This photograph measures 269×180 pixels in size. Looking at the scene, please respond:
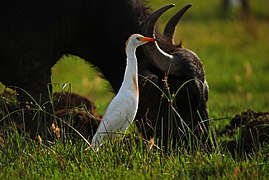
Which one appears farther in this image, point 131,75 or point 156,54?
point 156,54

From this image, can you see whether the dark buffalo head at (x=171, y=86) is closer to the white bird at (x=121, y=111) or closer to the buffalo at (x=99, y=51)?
the buffalo at (x=99, y=51)

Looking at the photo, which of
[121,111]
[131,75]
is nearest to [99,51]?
[131,75]

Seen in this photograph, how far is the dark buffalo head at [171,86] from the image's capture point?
8219mm

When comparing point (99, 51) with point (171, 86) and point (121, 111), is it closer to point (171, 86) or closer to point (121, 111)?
point (171, 86)

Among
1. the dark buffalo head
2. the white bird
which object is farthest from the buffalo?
the white bird

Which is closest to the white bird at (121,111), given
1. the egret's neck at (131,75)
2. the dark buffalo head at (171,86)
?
the egret's neck at (131,75)

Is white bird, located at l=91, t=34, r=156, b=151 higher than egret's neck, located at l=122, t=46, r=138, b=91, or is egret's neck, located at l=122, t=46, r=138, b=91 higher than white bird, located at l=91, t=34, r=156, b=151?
egret's neck, located at l=122, t=46, r=138, b=91

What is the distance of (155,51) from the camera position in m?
8.34

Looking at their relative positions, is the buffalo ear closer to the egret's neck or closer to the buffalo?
the buffalo

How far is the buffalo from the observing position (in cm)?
812

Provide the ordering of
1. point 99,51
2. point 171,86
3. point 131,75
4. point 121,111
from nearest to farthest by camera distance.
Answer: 1. point 121,111
2. point 131,75
3. point 171,86
4. point 99,51

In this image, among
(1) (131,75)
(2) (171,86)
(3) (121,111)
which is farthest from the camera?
(2) (171,86)

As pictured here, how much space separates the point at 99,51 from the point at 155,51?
2.45 feet

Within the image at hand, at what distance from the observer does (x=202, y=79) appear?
27.3 ft
